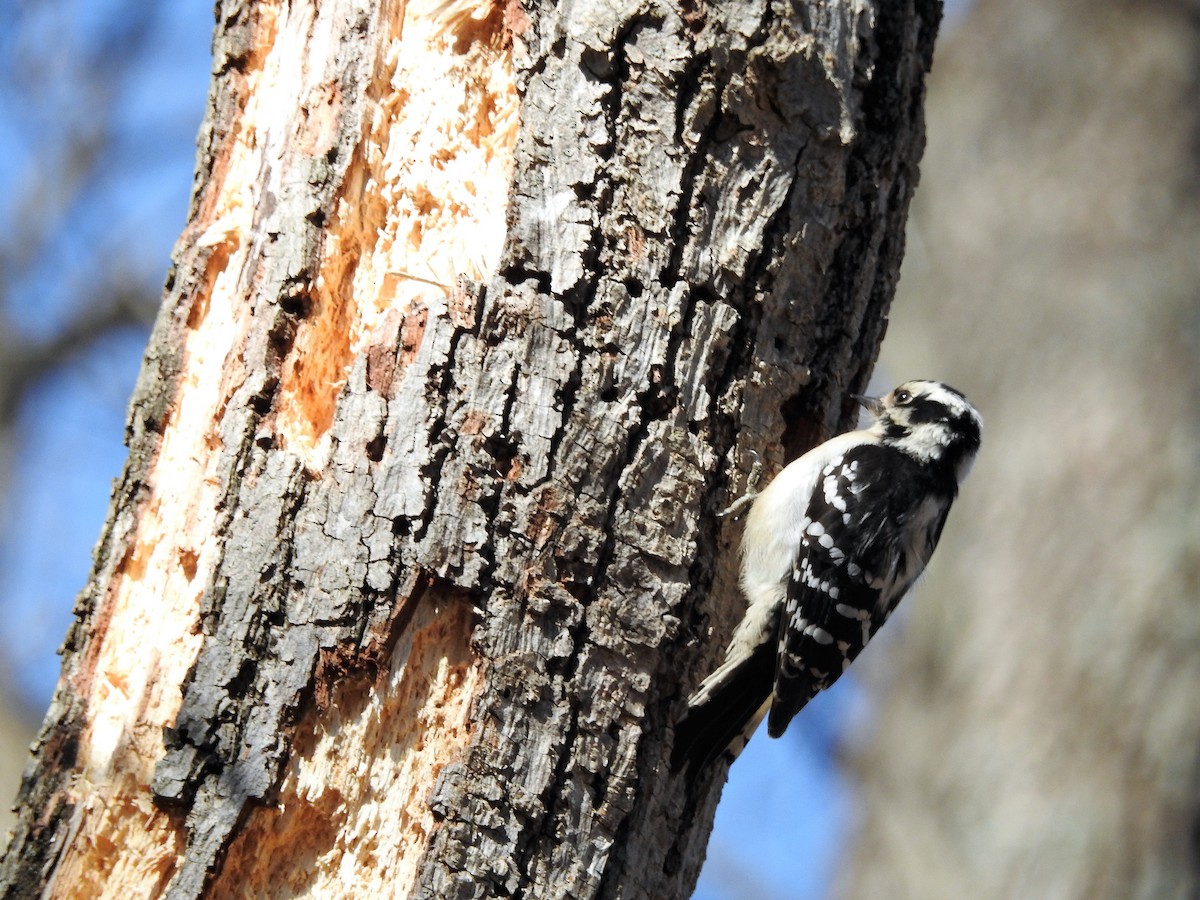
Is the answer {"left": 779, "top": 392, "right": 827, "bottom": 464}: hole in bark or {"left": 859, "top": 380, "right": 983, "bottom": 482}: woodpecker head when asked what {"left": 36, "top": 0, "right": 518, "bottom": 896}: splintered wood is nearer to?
{"left": 779, "top": 392, "right": 827, "bottom": 464}: hole in bark

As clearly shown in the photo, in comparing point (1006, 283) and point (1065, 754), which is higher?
point (1006, 283)

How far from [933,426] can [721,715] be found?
1.86 m

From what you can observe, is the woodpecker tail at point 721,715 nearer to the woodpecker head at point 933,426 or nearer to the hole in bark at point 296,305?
the hole in bark at point 296,305

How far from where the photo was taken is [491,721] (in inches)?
90.0

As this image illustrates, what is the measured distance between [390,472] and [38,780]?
0.97 meters

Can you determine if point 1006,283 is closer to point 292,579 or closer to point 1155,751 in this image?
point 1155,751

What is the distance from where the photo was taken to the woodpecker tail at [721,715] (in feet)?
8.43

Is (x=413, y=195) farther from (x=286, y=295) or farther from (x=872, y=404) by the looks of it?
(x=872, y=404)

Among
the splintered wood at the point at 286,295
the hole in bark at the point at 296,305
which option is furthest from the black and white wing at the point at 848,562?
the hole in bark at the point at 296,305

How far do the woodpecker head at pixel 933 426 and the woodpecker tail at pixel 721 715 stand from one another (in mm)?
1292

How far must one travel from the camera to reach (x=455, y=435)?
2.38m

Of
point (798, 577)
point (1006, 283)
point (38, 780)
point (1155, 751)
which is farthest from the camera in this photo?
point (1006, 283)

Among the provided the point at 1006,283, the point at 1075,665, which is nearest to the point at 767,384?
the point at 1075,665

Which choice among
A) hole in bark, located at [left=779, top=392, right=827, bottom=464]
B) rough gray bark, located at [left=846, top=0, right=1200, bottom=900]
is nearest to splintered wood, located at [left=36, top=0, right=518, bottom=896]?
hole in bark, located at [left=779, top=392, right=827, bottom=464]
